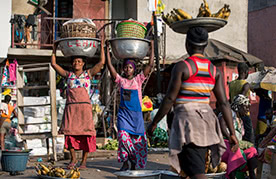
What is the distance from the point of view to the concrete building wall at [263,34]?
21.2 meters

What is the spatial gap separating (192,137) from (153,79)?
13.2m

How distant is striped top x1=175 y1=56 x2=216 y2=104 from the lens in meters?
3.67

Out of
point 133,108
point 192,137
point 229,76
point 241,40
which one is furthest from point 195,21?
point 241,40

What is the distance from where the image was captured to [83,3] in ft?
55.3

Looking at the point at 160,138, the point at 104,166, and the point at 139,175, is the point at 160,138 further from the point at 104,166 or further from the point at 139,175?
the point at 139,175

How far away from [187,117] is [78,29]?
3.22 metres

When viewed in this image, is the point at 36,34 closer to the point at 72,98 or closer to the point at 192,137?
the point at 72,98

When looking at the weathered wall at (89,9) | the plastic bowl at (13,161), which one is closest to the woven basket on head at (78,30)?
the plastic bowl at (13,161)

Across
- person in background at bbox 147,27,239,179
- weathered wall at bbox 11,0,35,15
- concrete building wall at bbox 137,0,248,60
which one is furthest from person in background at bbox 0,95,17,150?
concrete building wall at bbox 137,0,248,60

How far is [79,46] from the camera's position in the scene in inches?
249

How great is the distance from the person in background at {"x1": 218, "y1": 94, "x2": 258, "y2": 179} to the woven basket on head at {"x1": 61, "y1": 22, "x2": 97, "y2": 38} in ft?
7.66

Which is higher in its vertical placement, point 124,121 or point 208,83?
point 208,83

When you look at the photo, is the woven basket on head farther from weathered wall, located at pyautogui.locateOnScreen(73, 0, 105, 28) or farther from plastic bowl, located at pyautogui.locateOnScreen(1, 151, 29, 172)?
weathered wall, located at pyautogui.locateOnScreen(73, 0, 105, 28)

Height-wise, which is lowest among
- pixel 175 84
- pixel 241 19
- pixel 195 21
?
pixel 175 84
